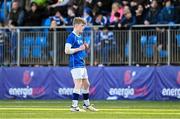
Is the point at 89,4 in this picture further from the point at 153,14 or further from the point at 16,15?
the point at 16,15

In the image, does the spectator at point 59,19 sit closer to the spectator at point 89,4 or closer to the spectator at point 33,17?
the spectator at point 33,17

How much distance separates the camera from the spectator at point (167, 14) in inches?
982

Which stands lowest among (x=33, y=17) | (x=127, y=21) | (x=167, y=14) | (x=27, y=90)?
(x=27, y=90)

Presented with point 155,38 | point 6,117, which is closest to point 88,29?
point 155,38

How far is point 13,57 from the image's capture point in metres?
27.8

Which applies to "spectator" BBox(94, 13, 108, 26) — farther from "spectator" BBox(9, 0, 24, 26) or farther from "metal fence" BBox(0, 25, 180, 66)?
"spectator" BBox(9, 0, 24, 26)

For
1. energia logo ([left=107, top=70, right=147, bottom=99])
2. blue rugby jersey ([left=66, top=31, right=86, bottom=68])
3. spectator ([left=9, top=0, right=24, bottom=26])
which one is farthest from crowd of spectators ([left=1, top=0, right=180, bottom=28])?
blue rugby jersey ([left=66, top=31, right=86, bottom=68])

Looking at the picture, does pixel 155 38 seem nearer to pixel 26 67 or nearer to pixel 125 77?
pixel 125 77

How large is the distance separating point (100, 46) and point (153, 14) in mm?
2498

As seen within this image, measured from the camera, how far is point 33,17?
27953 mm

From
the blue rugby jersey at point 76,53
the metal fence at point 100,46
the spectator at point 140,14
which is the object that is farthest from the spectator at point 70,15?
the blue rugby jersey at point 76,53

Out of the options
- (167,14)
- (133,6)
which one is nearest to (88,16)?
(133,6)

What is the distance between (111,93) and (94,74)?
1.04 meters

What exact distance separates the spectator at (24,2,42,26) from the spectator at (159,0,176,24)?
5398 mm
